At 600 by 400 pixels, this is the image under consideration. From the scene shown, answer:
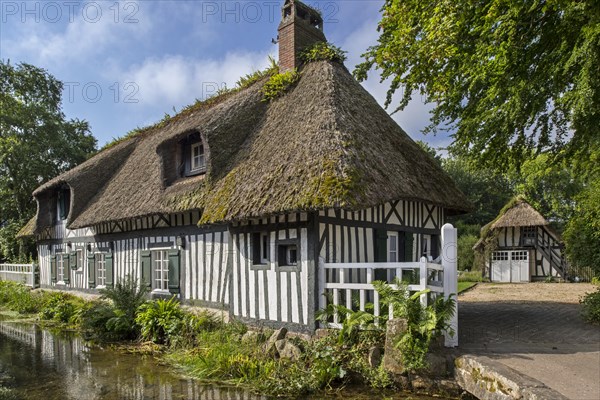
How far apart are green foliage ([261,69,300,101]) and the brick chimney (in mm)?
389

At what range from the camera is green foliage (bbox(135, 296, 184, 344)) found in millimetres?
9367

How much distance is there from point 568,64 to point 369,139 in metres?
3.64

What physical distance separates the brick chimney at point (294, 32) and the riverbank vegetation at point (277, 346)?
687 centimetres

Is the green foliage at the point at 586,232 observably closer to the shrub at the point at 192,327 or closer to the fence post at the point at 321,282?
the fence post at the point at 321,282

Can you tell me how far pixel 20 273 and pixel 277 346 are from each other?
18103 mm

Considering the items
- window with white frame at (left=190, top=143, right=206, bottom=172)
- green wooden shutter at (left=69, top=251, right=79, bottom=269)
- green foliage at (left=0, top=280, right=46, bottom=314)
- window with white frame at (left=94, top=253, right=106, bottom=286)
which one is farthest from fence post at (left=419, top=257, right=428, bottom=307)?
green foliage at (left=0, top=280, right=46, bottom=314)

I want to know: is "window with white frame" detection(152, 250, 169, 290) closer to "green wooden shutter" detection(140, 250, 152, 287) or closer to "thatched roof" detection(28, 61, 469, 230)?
"green wooden shutter" detection(140, 250, 152, 287)

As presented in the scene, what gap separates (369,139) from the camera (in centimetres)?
884

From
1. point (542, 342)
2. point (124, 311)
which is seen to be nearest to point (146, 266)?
point (124, 311)

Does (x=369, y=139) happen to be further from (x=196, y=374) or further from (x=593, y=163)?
(x=196, y=374)

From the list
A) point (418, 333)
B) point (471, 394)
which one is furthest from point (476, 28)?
point (471, 394)

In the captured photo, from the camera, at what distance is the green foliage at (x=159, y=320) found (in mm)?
9367

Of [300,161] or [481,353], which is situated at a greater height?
[300,161]

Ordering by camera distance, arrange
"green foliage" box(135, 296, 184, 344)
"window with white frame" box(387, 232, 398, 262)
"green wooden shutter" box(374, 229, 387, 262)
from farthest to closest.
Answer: "window with white frame" box(387, 232, 398, 262) < "green foliage" box(135, 296, 184, 344) < "green wooden shutter" box(374, 229, 387, 262)
